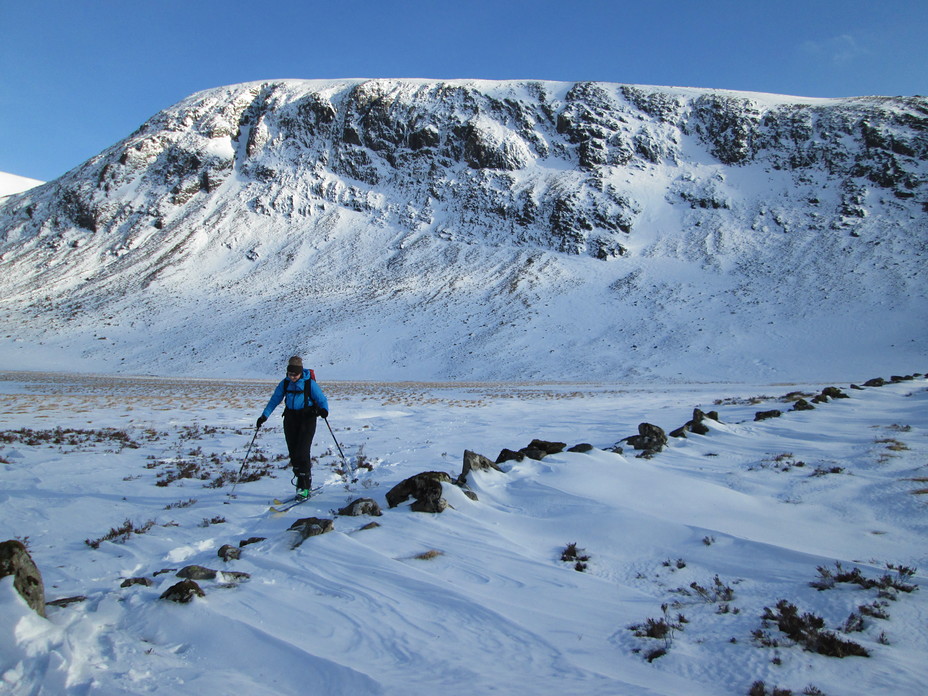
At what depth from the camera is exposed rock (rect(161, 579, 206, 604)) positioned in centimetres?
371

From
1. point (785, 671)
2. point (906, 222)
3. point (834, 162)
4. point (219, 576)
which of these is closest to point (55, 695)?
point (219, 576)

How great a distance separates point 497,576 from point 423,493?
1942mm

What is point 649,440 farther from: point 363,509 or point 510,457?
point 363,509

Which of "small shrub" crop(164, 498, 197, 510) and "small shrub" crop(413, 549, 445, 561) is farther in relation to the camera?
"small shrub" crop(164, 498, 197, 510)

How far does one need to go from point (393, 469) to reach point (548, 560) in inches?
177

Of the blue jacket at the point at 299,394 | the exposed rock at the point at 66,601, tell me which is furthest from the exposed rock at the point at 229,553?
the blue jacket at the point at 299,394

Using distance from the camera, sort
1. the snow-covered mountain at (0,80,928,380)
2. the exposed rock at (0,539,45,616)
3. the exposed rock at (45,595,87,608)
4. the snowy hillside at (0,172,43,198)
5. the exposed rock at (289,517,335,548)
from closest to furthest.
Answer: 1. the exposed rock at (0,539,45,616)
2. the exposed rock at (45,595,87,608)
3. the exposed rock at (289,517,335,548)
4. the snow-covered mountain at (0,80,928,380)
5. the snowy hillside at (0,172,43,198)

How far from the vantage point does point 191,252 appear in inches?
2472

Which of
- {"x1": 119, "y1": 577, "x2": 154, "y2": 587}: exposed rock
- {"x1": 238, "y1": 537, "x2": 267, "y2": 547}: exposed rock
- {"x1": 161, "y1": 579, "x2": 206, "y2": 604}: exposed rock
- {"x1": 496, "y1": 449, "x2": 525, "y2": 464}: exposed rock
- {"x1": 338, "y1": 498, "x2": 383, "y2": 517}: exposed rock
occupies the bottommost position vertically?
{"x1": 119, "y1": 577, "x2": 154, "y2": 587}: exposed rock

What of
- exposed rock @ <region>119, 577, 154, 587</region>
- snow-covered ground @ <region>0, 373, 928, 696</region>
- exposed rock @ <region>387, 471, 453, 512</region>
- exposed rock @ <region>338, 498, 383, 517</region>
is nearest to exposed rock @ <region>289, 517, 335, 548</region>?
snow-covered ground @ <region>0, 373, 928, 696</region>

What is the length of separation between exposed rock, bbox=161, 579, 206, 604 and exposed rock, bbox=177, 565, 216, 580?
0.29 meters

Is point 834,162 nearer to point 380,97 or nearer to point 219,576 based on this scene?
point 380,97

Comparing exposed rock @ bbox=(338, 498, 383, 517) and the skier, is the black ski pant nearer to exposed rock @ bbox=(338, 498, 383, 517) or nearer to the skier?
the skier

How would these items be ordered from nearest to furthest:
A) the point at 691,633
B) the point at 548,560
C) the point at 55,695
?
the point at 55,695
the point at 691,633
the point at 548,560
